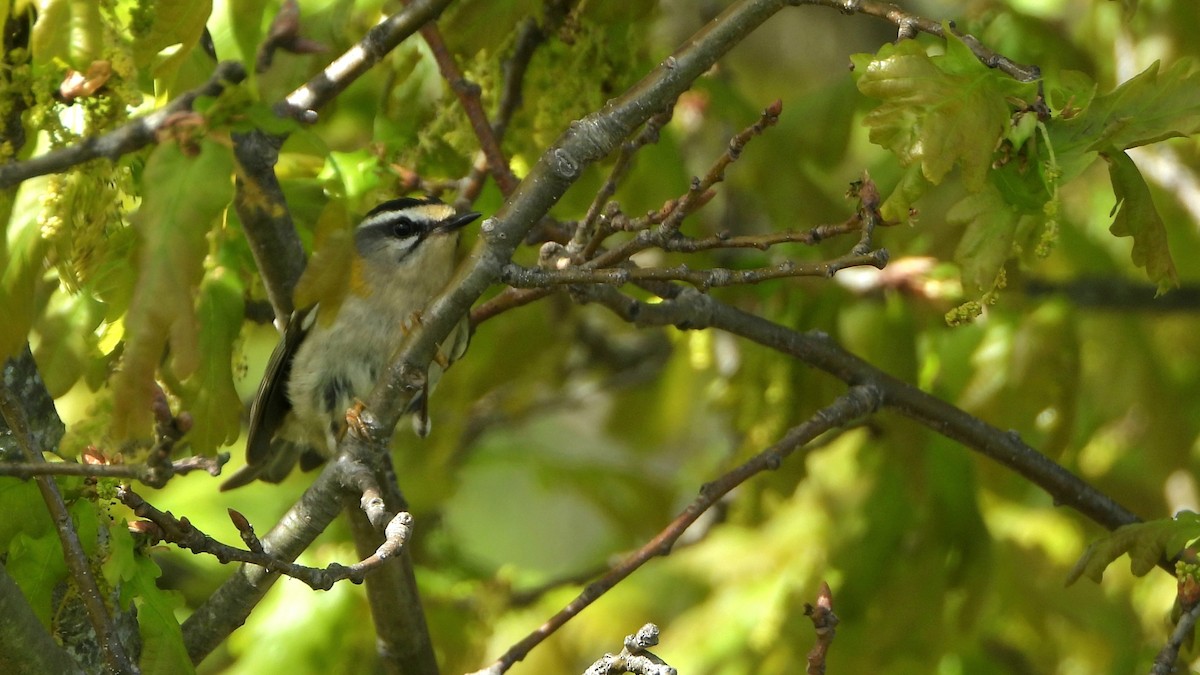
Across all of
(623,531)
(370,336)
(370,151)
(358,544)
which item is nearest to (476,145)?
(370,151)

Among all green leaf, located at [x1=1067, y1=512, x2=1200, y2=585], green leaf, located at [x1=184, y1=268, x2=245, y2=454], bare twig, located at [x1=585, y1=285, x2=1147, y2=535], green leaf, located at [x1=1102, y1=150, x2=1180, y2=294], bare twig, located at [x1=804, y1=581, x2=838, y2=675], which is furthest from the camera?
bare twig, located at [x1=585, y1=285, x2=1147, y2=535]

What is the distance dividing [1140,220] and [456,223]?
5.34 ft

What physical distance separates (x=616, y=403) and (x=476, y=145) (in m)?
3.12

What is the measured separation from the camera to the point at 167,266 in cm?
160

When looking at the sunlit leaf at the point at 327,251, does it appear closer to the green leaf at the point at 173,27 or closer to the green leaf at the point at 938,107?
the green leaf at the point at 173,27

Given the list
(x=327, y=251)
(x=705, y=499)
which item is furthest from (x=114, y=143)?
(x=705, y=499)

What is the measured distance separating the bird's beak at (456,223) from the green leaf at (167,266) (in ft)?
4.64

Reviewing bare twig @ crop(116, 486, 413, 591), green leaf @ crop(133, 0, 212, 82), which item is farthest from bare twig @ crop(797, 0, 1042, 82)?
bare twig @ crop(116, 486, 413, 591)

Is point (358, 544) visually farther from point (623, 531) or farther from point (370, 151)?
point (623, 531)

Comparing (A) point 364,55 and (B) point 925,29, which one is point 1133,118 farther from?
(A) point 364,55

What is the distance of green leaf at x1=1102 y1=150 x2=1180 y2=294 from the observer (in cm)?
203

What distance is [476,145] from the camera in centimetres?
292

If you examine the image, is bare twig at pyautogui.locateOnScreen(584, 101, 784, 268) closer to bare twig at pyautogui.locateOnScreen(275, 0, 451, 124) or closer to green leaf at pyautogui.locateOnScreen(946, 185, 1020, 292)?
green leaf at pyautogui.locateOnScreen(946, 185, 1020, 292)

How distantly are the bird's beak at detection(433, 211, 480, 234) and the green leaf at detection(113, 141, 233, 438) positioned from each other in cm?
141
